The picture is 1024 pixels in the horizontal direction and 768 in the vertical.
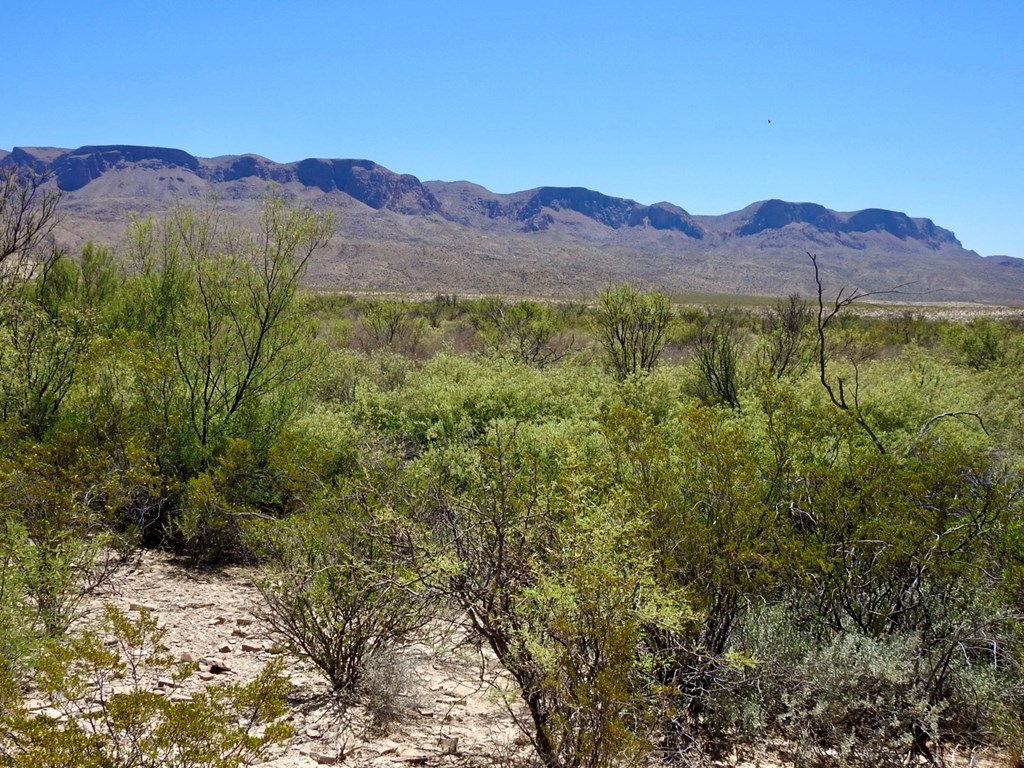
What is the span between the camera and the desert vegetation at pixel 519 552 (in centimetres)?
381

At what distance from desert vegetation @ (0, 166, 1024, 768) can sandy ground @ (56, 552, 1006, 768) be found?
0.63 feet

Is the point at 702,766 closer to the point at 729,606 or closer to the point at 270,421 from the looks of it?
the point at 729,606

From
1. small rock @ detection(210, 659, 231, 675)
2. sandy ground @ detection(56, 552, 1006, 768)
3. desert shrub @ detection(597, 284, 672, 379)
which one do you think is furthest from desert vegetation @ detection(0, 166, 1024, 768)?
desert shrub @ detection(597, 284, 672, 379)

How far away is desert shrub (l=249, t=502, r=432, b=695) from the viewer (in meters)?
5.30

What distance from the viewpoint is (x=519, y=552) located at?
454 cm

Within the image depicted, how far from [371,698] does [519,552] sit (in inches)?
72.2

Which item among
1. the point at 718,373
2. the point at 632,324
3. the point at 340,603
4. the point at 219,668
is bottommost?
the point at 219,668

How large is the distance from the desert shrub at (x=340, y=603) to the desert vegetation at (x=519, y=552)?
0.09ft

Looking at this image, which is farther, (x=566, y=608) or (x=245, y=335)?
(x=245, y=335)

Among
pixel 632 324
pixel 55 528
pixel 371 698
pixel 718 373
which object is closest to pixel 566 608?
pixel 371 698

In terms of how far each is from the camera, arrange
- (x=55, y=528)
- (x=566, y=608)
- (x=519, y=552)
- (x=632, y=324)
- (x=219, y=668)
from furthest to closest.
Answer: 1. (x=632, y=324)
2. (x=55, y=528)
3. (x=219, y=668)
4. (x=519, y=552)
5. (x=566, y=608)

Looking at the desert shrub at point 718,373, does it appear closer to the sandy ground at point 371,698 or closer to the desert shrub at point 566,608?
the sandy ground at point 371,698

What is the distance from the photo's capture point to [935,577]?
5.79m

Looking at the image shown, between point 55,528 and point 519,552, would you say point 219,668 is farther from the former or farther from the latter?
point 519,552
